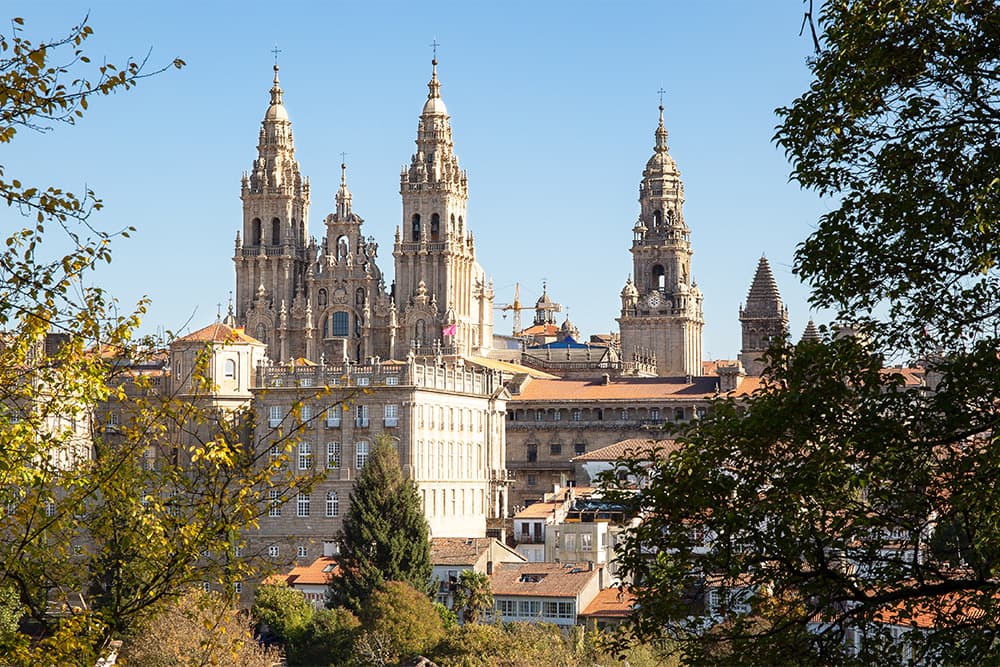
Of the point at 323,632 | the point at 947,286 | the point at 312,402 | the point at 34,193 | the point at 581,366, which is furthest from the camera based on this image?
the point at 581,366

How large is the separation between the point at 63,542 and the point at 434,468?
7499 cm

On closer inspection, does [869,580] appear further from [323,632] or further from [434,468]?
[434,468]

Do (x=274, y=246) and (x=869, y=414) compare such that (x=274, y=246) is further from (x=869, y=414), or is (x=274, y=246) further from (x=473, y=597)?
(x=869, y=414)

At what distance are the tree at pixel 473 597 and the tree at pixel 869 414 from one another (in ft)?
176

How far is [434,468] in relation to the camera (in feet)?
310

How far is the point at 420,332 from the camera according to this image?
12256cm

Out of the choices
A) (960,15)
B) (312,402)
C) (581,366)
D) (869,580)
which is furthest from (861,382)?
(581,366)

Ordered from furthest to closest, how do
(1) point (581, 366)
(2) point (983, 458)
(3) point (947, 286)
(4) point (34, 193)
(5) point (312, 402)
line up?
1. (1) point (581, 366)
2. (5) point (312, 402)
3. (3) point (947, 286)
4. (2) point (983, 458)
5. (4) point (34, 193)

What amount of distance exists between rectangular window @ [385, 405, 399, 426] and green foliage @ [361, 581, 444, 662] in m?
24.3

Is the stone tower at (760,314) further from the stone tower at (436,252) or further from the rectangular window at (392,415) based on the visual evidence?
the rectangular window at (392,415)

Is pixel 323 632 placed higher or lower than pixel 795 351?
lower

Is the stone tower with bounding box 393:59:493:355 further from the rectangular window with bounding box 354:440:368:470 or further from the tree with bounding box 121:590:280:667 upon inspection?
the tree with bounding box 121:590:280:667

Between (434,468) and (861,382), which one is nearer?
(861,382)

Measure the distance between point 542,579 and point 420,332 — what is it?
1966 inches
